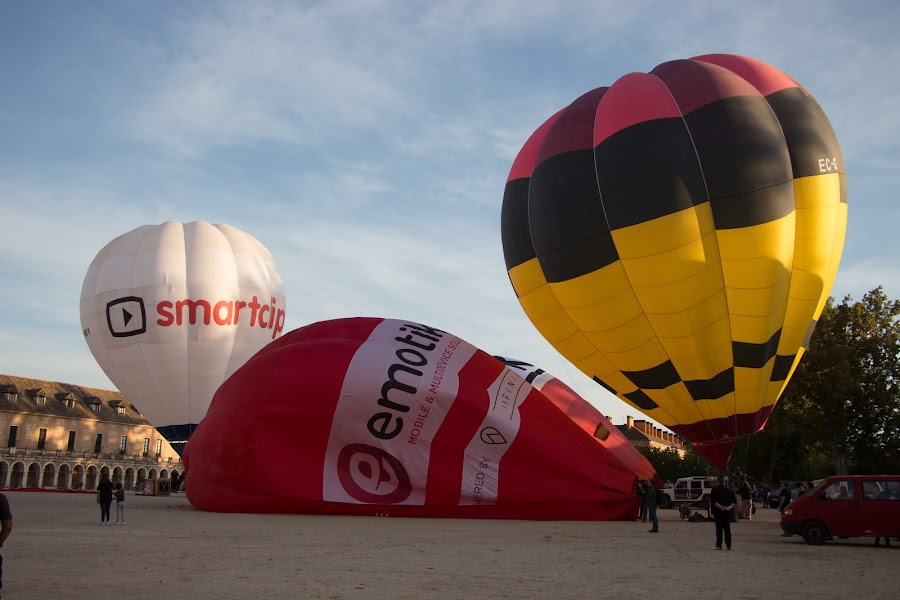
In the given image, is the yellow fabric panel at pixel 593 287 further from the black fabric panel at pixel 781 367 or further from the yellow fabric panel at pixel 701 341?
the black fabric panel at pixel 781 367

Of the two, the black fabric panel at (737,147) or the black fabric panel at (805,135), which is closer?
the black fabric panel at (737,147)

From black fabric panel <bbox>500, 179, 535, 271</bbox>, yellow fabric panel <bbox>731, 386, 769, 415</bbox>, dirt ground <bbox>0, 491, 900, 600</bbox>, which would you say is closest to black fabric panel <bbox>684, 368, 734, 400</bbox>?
yellow fabric panel <bbox>731, 386, 769, 415</bbox>

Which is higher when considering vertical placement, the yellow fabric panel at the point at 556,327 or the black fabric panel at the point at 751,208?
Answer: the black fabric panel at the point at 751,208

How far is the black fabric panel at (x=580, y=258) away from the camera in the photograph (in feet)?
49.9

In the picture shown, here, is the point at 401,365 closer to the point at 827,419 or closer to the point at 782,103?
the point at 782,103

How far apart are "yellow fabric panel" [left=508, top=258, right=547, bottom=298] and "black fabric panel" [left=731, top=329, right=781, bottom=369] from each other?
3880 millimetres

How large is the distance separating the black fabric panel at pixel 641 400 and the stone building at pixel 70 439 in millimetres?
57851

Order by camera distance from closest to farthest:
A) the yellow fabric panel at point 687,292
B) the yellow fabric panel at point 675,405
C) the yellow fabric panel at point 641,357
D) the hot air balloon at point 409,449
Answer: the hot air balloon at point 409,449 → the yellow fabric panel at point 687,292 → the yellow fabric panel at point 641,357 → the yellow fabric panel at point 675,405

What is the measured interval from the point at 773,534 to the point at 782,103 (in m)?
7.87

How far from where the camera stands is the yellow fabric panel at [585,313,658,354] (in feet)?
51.2

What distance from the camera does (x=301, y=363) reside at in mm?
15211

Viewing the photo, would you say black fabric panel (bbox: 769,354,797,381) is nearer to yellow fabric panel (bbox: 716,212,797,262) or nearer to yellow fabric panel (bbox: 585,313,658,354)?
yellow fabric panel (bbox: 716,212,797,262)

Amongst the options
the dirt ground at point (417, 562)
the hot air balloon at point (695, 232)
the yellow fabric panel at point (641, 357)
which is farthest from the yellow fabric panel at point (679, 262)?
the dirt ground at point (417, 562)

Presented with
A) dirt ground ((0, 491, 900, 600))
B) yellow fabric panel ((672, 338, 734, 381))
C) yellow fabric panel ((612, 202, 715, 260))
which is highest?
yellow fabric panel ((612, 202, 715, 260))
